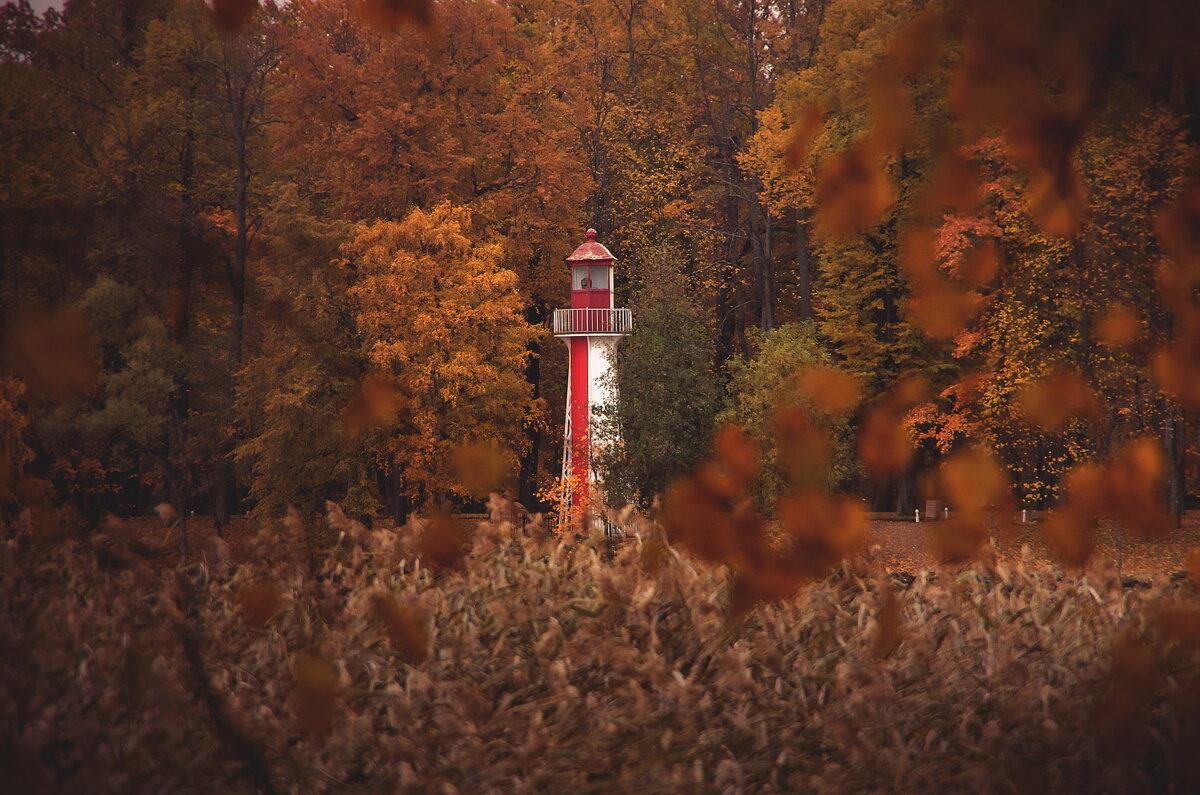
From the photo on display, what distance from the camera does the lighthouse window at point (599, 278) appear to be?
87.3ft

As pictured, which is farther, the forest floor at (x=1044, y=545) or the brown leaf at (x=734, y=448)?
the brown leaf at (x=734, y=448)

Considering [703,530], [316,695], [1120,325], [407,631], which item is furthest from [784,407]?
[316,695]

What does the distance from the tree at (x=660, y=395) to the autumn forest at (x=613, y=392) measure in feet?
0.34

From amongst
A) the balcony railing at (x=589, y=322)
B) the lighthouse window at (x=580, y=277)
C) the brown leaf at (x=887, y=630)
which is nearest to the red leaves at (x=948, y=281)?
the balcony railing at (x=589, y=322)

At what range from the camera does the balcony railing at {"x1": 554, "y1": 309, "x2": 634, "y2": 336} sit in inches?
1032

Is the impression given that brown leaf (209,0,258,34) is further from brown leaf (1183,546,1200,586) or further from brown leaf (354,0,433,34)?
brown leaf (1183,546,1200,586)

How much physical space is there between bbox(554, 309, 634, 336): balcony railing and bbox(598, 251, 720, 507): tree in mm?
417

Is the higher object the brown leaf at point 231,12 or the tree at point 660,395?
the brown leaf at point 231,12

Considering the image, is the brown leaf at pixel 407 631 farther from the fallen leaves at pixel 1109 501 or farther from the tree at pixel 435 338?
the tree at pixel 435 338

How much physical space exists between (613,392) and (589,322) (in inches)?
62.4

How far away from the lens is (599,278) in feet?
87.6

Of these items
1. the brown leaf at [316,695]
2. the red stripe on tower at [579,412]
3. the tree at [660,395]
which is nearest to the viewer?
the brown leaf at [316,695]

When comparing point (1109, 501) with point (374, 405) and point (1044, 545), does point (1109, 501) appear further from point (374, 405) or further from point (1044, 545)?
point (374, 405)

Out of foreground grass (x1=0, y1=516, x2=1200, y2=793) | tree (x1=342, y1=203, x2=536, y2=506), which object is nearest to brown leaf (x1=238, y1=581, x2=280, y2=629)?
foreground grass (x1=0, y1=516, x2=1200, y2=793)
